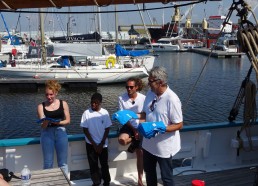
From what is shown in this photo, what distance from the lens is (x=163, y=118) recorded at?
11.3 feet

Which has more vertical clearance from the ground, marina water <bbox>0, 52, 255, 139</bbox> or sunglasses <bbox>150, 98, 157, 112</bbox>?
sunglasses <bbox>150, 98, 157, 112</bbox>

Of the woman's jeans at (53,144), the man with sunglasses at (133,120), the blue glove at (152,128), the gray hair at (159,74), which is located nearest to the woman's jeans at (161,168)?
the blue glove at (152,128)

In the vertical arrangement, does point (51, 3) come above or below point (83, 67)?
above

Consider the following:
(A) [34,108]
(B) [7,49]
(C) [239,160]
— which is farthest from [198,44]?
(C) [239,160]

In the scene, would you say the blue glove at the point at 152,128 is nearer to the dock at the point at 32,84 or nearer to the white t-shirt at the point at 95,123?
the white t-shirt at the point at 95,123

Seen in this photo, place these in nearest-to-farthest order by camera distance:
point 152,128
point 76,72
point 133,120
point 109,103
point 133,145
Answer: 1. point 152,128
2. point 133,120
3. point 133,145
4. point 109,103
5. point 76,72

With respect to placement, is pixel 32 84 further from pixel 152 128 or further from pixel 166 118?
pixel 152 128

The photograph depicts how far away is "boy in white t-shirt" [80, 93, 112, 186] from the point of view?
169 inches

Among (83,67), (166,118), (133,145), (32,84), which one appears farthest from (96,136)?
(83,67)

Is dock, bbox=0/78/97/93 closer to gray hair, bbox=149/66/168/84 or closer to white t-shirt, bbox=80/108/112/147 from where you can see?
white t-shirt, bbox=80/108/112/147

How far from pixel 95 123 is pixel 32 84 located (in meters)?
19.0

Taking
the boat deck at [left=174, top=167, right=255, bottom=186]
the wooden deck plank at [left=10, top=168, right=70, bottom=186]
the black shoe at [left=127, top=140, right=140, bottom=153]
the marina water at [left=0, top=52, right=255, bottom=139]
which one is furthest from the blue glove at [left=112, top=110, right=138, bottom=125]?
the marina water at [left=0, top=52, right=255, bottom=139]

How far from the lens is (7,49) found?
130 ft

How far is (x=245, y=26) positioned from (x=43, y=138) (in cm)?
272
